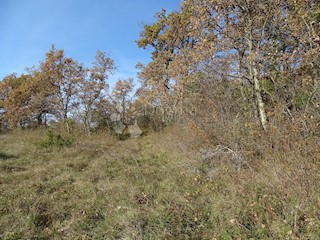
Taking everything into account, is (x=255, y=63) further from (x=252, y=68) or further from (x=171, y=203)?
(x=171, y=203)

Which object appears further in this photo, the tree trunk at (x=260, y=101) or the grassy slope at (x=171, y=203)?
the tree trunk at (x=260, y=101)

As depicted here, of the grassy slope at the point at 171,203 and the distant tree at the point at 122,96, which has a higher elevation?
the distant tree at the point at 122,96

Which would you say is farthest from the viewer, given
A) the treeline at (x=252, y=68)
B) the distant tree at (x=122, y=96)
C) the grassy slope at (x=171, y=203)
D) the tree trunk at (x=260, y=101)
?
the distant tree at (x=122, y=96)

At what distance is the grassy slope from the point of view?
3.14 m

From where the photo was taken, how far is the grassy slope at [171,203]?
10.3 ft

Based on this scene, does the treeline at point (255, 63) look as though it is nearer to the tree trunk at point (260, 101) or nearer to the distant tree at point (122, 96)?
the tree trunk at point (260, 101)

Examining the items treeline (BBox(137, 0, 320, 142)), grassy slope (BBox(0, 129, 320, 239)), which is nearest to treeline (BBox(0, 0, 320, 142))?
treeline (BBox(137, 0, 320, 142))

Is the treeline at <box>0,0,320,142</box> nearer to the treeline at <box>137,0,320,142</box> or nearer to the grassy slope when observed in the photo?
the treeline at <box>137,0,320,142</box>

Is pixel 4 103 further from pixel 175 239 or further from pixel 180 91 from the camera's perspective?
pixel 175 239

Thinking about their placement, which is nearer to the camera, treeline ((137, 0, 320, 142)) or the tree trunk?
treeline ((137, 0, 320, 142))

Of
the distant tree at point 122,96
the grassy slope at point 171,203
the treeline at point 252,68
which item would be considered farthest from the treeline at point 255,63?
the distant tree at point 122,96

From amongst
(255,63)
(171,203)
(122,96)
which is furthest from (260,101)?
(122,96)

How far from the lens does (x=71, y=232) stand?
3.62 metres

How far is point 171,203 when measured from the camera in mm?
4055
